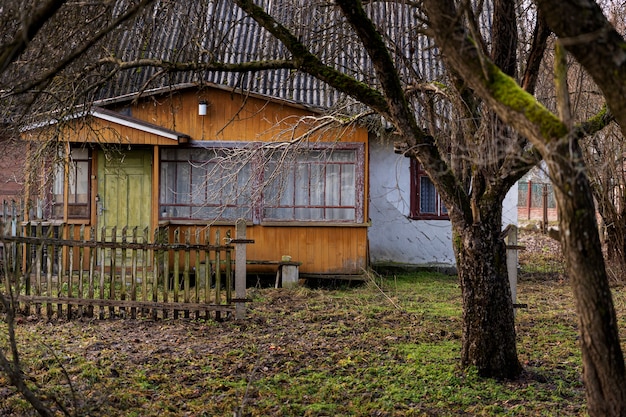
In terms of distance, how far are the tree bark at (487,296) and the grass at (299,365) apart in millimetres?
228

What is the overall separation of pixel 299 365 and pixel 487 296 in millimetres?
2117

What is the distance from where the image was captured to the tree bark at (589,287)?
376 centimetres

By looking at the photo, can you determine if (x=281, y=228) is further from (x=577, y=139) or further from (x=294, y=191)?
(x=577, y=139)

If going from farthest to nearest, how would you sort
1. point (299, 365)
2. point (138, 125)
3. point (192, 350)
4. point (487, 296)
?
point (138, 125) < point (192, 350) < point (299, 365) < point (487, 296)

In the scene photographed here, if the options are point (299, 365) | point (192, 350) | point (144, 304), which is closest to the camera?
point (299, 365)

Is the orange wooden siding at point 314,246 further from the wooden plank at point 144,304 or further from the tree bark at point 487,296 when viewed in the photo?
the tree bark at point 487,296

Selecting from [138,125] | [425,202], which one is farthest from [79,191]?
[425,202]

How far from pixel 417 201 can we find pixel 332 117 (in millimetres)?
7050

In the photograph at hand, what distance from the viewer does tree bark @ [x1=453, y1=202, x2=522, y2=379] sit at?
6.84m

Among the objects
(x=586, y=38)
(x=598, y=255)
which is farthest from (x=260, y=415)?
(x=586, y=38)

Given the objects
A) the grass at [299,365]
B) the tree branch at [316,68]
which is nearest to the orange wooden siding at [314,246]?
the grass at [299,365]

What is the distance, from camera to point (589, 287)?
12.7ft

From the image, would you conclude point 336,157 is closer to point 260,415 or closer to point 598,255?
point 260,415

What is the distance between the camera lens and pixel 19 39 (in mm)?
3846
